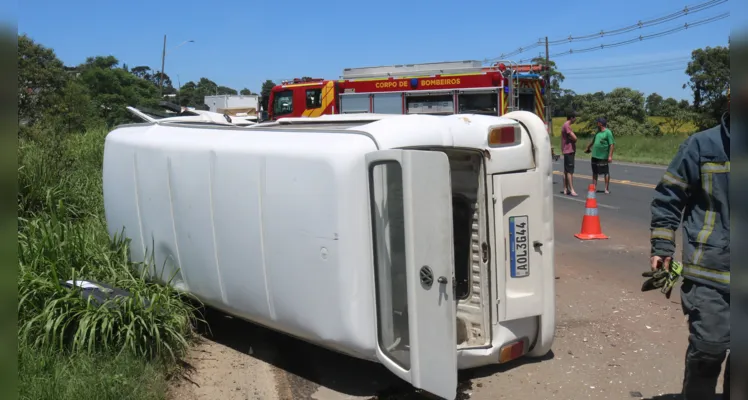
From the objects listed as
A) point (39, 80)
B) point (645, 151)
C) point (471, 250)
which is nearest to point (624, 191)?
point (471, 250)

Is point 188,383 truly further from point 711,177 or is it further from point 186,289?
point 711,177

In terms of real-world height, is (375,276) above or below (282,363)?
above

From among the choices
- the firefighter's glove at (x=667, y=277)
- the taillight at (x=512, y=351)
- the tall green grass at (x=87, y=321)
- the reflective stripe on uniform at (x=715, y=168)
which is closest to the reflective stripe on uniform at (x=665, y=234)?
the firefighter's glove at (x=667, y=277)

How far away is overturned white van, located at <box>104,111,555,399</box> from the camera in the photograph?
3977 millimetres

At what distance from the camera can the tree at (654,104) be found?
199ft

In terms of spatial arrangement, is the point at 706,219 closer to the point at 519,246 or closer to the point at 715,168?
the point at 715,168

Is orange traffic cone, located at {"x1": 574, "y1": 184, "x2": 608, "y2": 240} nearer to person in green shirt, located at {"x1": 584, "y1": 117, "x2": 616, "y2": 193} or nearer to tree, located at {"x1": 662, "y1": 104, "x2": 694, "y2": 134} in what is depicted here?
person in green shirt, located at {"x1": 584, "y1": 117, "x2": 616, "y2": 193}

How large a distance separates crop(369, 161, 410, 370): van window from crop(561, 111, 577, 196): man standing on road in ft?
37.9

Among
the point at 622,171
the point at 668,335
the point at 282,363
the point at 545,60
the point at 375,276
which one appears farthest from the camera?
the point at 545,60

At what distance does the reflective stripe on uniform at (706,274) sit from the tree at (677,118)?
50.7m

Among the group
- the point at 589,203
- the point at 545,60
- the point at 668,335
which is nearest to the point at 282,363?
the point at 668,335

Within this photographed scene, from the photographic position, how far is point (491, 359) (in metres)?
4.90

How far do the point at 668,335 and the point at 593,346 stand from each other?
751 mm

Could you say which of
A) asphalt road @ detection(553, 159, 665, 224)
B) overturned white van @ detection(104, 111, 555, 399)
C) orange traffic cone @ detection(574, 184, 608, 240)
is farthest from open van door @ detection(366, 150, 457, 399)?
asphalt road @ detection(553, 159, 665, 224)
